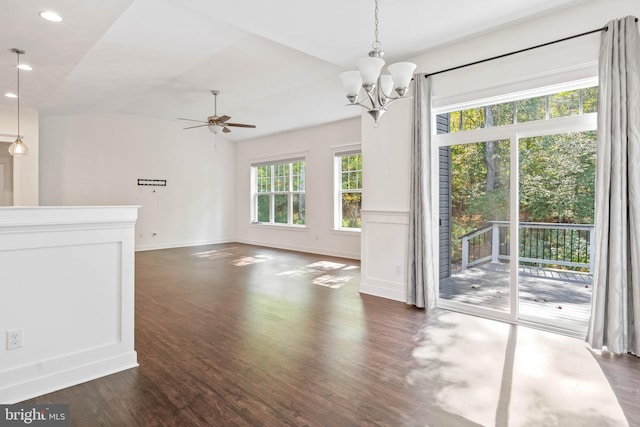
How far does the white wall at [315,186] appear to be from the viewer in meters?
7.57

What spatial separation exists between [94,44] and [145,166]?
5.11 meters

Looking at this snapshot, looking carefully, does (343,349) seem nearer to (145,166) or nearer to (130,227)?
(130,227)

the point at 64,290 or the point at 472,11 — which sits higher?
the point at 472,11

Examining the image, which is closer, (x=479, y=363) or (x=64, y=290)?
(x=64, y=290)

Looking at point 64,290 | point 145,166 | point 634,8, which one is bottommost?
point 64,290

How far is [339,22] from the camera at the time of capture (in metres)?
3.35

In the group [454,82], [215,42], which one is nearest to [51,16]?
[215,42]

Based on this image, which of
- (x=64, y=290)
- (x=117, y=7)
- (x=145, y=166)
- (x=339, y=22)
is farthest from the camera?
(x=145, y=166)

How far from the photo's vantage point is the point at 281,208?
9.23 meters

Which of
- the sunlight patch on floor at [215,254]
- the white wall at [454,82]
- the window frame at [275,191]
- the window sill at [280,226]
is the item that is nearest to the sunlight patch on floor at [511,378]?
the white wall at [454,82]

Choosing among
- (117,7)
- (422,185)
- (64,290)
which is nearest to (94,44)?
(117,7)

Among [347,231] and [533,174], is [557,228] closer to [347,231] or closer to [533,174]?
[533,174]

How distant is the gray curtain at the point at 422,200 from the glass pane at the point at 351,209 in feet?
11.1

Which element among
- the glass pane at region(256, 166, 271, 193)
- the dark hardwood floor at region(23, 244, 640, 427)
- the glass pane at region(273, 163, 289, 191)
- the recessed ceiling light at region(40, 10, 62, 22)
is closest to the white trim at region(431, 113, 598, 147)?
the dark hardwood floor at region(23, 244, 640, 427)
